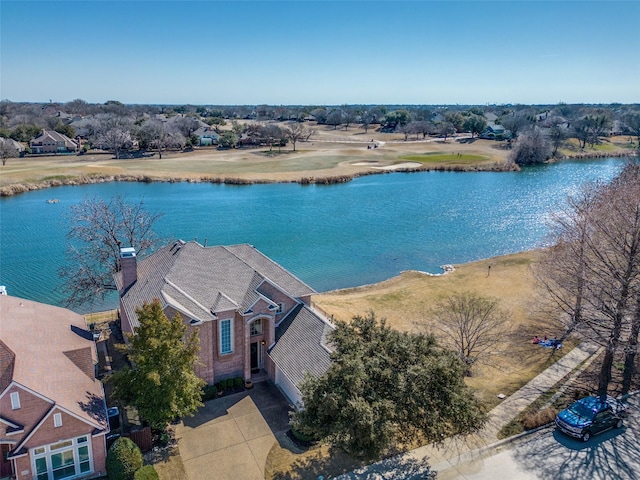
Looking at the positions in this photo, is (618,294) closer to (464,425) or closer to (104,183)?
(464,425)

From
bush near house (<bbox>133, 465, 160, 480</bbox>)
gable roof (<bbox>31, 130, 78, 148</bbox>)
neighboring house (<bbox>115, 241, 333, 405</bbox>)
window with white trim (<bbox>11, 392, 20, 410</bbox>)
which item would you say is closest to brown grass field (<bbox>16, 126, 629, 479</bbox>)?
bush near house (<bbox>133, 465, 160, 480</bbox>)

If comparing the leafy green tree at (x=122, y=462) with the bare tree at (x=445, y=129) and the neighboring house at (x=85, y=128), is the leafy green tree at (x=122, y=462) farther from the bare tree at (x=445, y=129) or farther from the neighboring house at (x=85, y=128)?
the bare tree at (x=445, y=129)

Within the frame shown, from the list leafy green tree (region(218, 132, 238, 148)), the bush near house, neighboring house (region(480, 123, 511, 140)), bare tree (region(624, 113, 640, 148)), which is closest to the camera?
the bush near house

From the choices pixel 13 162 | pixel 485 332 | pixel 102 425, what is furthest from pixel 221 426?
pixel 13 162

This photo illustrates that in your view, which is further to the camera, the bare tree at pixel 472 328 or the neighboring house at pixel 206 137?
the neighboring house at pixel 206 137

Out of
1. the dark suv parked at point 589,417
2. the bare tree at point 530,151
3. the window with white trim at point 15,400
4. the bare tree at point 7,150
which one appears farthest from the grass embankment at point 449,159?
the window with white trim at point 15,400

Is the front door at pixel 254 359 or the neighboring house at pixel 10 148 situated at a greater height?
the neighboring house at pixel 10 148

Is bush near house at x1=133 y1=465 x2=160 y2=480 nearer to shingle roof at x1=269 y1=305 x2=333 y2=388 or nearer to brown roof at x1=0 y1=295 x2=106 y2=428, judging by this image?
brown roof at x1=0 y1=295 x2=106 y2=428
